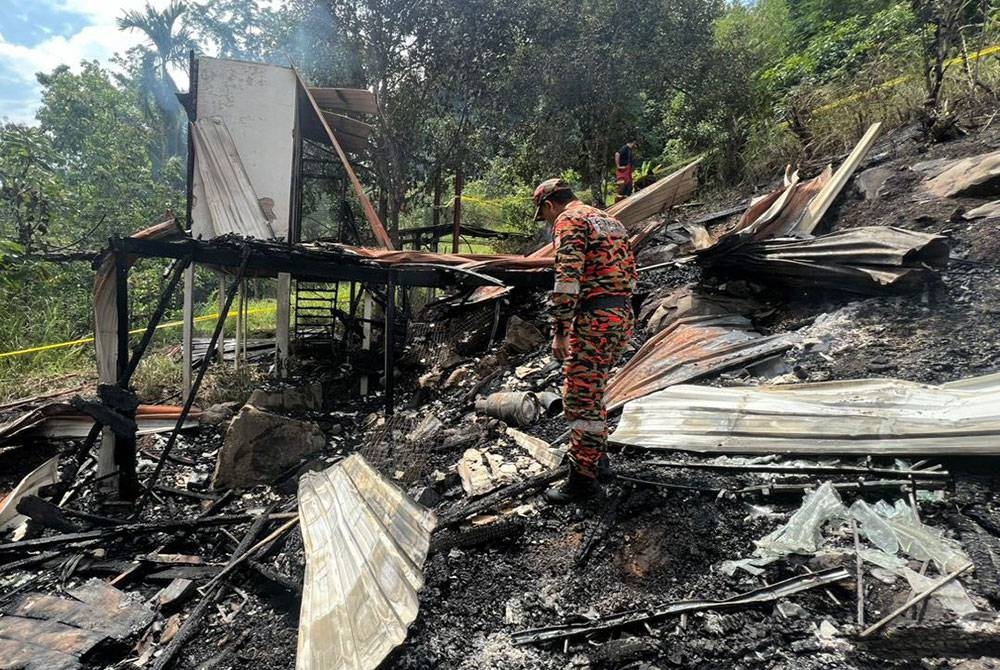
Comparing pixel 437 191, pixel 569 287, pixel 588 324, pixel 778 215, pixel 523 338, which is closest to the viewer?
pixel 569 287

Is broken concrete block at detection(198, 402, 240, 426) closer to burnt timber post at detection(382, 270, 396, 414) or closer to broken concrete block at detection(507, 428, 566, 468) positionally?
burnt timber post at detection(382, 270, 396, 414)

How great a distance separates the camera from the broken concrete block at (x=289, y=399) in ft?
22.8

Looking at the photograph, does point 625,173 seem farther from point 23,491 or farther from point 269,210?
point 23,491

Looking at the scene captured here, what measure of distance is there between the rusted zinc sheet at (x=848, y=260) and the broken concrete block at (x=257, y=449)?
4.90m

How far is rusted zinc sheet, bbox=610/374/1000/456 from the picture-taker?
93.8 inches

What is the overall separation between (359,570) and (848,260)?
445cm

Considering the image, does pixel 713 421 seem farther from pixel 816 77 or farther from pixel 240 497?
pixel 816 77

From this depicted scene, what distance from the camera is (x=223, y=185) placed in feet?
21.3

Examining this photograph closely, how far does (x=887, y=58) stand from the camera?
8.22 m

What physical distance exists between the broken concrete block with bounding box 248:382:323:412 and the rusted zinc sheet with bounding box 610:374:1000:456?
529 cm

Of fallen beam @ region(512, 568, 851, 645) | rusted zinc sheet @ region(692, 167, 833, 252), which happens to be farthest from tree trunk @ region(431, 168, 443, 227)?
fallen beam @ region(512, 568, 851, 645)

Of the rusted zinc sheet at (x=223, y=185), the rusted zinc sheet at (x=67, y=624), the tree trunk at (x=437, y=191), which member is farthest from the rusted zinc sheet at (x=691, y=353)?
the tree trunk at (x=437, y=191)

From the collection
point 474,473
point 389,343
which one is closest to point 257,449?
point 389,343

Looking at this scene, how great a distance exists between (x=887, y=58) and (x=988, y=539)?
954 centimetres
